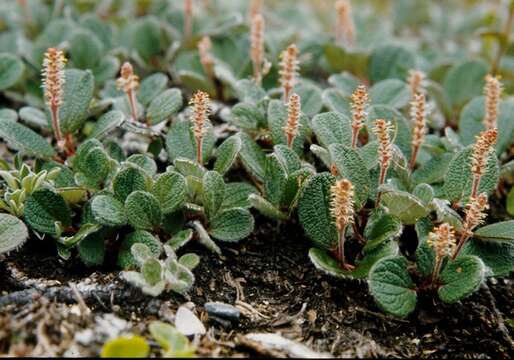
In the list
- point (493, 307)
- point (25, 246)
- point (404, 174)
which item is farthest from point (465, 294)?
point (25, 246)

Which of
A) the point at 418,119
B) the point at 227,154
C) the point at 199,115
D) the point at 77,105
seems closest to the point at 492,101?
the point at 418,119

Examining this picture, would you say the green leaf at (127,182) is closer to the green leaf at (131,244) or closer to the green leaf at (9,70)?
the green leaf at (131,244)

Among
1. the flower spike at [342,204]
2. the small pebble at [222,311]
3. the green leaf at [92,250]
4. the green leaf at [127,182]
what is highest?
the flower spike at [342,204]

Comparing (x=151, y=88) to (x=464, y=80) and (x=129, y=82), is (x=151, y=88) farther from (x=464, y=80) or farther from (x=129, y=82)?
(x=464, y=80)

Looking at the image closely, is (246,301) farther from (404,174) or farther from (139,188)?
(404,174)

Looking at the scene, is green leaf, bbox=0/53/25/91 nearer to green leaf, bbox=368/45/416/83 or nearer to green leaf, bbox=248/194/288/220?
green leaf, bbox=248/194/288/220

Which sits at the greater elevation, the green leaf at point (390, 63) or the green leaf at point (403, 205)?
the green leaf at point (390, 63)

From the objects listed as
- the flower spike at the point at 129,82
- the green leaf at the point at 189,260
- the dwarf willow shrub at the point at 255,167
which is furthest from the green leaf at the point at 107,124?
the green leaf at the point at 189,260
